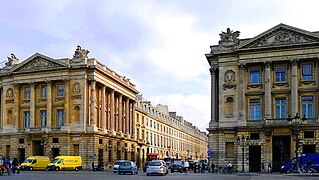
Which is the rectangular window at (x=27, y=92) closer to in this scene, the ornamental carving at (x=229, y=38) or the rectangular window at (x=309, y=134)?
the ornamental carving at (x=229, y=38)

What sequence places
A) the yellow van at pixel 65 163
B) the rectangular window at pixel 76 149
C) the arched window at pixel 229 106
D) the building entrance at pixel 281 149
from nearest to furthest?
the building entrance at pixel 281 149
the yellow van at pixel 65 163
the arched window at pixel 229 106
the rectangular window at pixel 76 149

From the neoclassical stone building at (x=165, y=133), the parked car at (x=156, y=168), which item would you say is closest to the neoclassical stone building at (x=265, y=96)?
the parked car at (x=156, y=168)

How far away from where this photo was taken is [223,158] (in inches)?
2426

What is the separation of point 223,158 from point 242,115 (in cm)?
621

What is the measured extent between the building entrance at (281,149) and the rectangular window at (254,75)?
7577 millimetres

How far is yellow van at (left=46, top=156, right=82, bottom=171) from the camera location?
60.2m

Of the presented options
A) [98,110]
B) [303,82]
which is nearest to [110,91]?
[98,110]

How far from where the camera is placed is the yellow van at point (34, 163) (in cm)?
6122

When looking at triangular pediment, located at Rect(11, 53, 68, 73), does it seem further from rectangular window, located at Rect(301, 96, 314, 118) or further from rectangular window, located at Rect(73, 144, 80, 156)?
rectangular window, located at Rect(301, 96, 314, 118)

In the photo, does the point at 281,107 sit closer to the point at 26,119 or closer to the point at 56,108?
the point at 56,108

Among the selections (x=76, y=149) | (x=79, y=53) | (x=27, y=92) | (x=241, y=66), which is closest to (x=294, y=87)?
(x=241, y=66)

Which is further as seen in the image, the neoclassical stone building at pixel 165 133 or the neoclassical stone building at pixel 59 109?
the neoclassical stone building at pixel 165 133

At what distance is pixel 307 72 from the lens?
58781mm

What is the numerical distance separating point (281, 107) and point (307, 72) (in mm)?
5352
